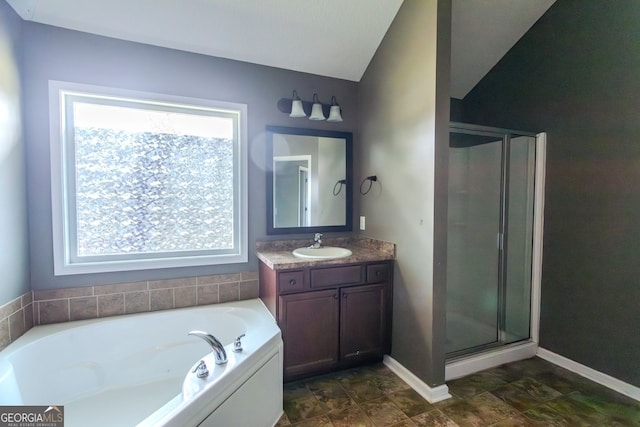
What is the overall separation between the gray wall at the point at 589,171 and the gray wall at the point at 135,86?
1734 millimetres

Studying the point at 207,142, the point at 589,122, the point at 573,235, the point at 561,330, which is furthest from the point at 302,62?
the point at 561,330

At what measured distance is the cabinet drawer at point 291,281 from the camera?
2.03 meters

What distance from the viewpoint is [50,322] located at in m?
1.96

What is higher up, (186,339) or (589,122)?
(589,122)

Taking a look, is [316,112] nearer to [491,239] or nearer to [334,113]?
[334,113]

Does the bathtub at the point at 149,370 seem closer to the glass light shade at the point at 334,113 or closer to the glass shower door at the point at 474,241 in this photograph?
the glass shower door at the point at 474,241

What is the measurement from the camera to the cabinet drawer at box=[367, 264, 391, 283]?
2264 mm

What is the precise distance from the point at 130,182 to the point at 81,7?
1.11 m

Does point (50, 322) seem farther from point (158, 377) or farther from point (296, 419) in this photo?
point (296, 419)

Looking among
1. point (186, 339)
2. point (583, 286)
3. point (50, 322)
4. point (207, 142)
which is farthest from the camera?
point (207, 142)

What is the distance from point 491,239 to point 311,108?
1934 millimetres

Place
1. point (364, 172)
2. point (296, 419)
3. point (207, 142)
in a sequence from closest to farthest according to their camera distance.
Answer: point (296, 419) < point (207, 142) < point (364, 172)

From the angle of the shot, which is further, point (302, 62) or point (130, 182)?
point (302, 62)

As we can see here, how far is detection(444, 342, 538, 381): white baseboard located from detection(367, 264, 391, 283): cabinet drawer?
0.77 m
